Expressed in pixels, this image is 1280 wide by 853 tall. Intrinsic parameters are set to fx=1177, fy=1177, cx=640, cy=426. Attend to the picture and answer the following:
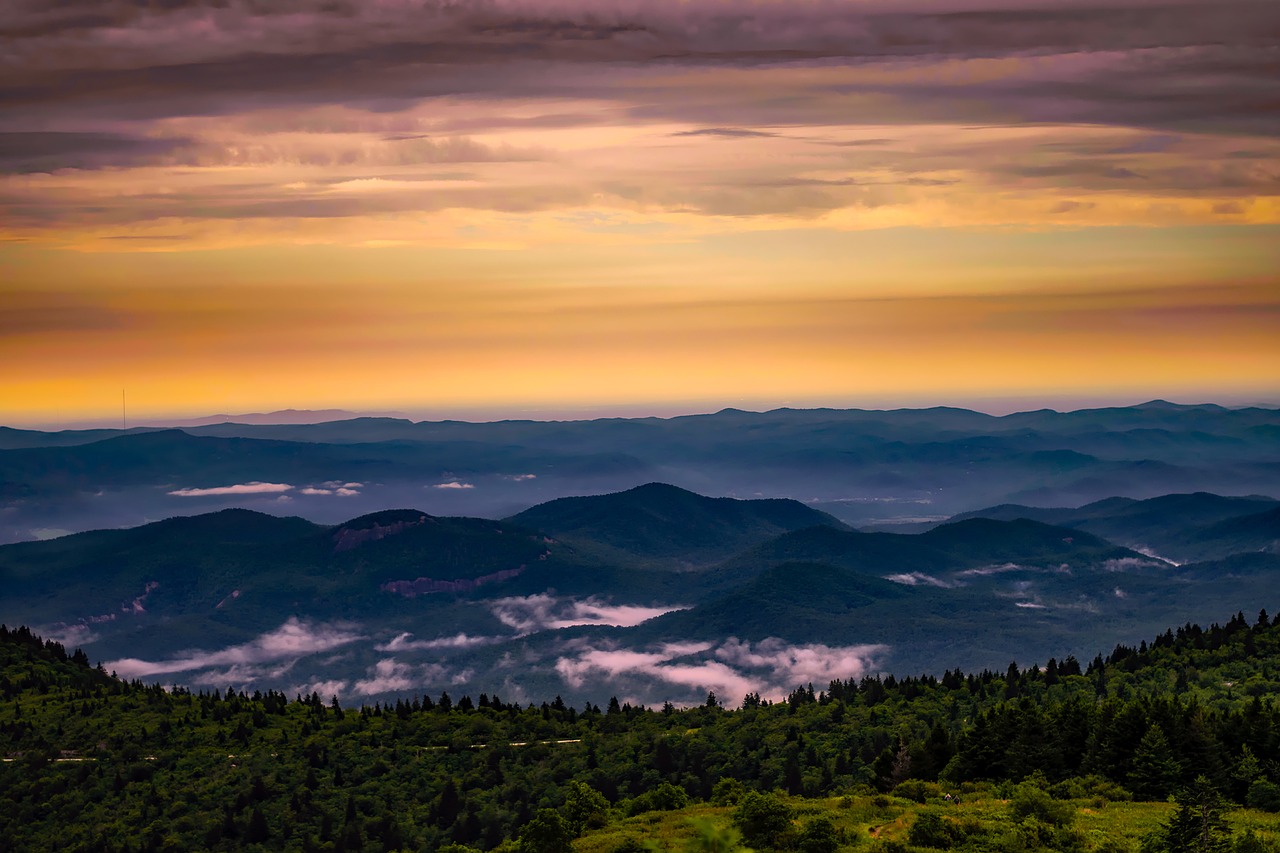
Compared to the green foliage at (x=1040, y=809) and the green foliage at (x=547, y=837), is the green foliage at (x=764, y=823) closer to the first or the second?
the green foliage at (x=547, y=837)

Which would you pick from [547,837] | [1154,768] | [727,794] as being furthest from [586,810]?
[1154,768]

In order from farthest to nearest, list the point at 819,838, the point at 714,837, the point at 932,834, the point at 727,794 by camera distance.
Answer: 1. the point at 727,794
2. the point at 932,834
3. the point at 819,838
4. the point at 714,837

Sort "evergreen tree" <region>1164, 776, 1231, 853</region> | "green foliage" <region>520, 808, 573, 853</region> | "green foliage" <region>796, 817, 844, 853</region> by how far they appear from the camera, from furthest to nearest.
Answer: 1. "green foliage" <region>520, 808, 573, 853</region>
2. "green foliage" <region>796, 817, 844, 853</region>
3. "evergreen tree" <region>1164, 776, 1231, 853</region>

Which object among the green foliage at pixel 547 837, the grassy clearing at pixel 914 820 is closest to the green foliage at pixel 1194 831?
the grassy clearing at pixel 914 820

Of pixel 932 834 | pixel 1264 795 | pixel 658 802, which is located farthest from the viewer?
pixel 658 802

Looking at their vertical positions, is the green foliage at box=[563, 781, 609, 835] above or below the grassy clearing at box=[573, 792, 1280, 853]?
below

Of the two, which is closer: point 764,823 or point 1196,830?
point 1196,830

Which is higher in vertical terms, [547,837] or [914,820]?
[914,820]

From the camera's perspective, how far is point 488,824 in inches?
7387

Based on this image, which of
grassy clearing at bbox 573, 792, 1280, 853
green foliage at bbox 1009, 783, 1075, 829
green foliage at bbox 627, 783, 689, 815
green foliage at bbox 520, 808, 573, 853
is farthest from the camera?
green foliage at bbox 627, 783, 689, 815

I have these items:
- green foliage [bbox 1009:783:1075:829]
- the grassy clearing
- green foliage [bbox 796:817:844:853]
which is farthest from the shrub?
green foliage [bbox 1009:783:1075:829]

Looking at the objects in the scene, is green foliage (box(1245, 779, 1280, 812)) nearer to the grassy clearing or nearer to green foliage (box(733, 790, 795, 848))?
the grassy clearing

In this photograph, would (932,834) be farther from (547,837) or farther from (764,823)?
(547,837)

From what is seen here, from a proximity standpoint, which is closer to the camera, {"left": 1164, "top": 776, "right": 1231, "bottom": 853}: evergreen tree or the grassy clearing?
{"left": 1164, "top": 776, "right": 1231, "bottom": 853}: evergreen tree
